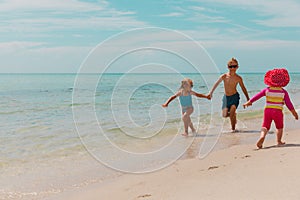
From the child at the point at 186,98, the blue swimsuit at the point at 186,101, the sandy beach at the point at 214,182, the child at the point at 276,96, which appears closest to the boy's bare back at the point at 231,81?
the child at the point at 186,98

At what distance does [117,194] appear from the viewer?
4.57 meters

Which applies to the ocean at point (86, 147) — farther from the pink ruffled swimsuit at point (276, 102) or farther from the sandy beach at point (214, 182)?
the pink ruffled swimsuit at point (276, 102)

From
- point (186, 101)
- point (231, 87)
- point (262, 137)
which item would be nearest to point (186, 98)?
point (186, 101)

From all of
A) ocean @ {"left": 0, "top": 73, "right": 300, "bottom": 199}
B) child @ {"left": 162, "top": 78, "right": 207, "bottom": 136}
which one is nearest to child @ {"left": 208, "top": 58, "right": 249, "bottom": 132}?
ocean @ {"left": 0, "top": 73, "right": 300, "bottom": 199}

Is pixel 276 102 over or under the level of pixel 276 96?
under

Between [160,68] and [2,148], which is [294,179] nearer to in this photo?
[160,68]

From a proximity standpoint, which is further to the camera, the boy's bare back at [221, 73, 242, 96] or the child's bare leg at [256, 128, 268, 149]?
the boy's bare back at [221, 73, 242, 96]

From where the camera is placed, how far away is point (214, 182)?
4.13 metres

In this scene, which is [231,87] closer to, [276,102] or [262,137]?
[276,102]

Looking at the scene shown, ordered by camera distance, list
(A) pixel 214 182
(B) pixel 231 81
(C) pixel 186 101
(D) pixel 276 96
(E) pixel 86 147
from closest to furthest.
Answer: (A) pixel 214 182, (D) pixel 276 96, (E) pixel 86 147, (B) pixel 231 81, (C) pixel 186 101

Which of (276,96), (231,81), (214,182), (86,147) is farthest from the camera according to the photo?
(231,81)

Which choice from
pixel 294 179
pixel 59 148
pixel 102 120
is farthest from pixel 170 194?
pixel 102 120

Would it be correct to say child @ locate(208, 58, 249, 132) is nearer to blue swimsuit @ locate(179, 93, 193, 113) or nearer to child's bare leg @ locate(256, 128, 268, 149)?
blue swimsuit @ locate(179, 93, 193, 113)

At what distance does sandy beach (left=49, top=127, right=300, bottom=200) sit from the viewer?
3.52 m
